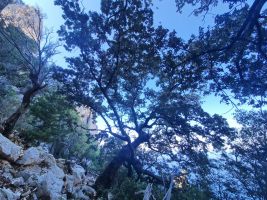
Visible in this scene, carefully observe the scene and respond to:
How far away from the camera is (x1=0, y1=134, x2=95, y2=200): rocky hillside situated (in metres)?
8.84

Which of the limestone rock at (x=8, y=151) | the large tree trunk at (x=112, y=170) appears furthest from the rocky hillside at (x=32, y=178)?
the large tree trunk at (x=112, y=170)

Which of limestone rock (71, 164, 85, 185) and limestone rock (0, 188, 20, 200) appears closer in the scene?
limestone rock (0, 188, 20, 200)

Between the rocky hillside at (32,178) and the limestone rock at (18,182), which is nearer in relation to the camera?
the rocky hillside at (32,178)

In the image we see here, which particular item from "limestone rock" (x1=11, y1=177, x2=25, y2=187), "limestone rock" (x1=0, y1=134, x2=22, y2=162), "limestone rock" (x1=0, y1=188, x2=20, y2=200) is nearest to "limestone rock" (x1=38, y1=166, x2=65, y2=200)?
"limestone rock" (x1=11, y1=177, x2=25, y2=187)

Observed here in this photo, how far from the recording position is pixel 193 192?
11953 millimetres

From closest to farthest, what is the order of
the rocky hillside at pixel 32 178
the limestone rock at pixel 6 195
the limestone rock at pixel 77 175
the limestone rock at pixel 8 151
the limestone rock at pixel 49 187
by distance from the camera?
the limestone rock at pixel 6 195 → the rocky hillside at pixel 32 178 → the limestone rock at pixel 49 187 → the limestone rock at pixel 8 151 → the limestone rock at pixel 77 175

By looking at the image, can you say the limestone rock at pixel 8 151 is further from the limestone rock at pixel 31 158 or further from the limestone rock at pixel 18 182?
the limestone rock at pixel 18 182

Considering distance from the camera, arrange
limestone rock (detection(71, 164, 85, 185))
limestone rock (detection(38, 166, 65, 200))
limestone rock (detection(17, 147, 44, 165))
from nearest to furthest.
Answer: limestone rock (detection(38, 166, 65, 200))
limestone rock (detection(17, 147, 44, 165))
limestone rock (detection(71, 164, 85, 185))

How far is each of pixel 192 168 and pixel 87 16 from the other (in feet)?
31.5

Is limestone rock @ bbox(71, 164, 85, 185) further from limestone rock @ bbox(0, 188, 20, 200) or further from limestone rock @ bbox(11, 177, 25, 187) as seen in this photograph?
limestone rock @ bbox(0, 188, 20, 200)

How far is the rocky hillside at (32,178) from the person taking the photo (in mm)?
8836

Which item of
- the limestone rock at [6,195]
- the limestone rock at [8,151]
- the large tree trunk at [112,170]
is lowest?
the limestone rock at [6,195]

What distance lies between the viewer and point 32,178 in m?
9.78

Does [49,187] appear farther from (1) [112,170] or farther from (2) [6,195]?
(1) [112,170]
